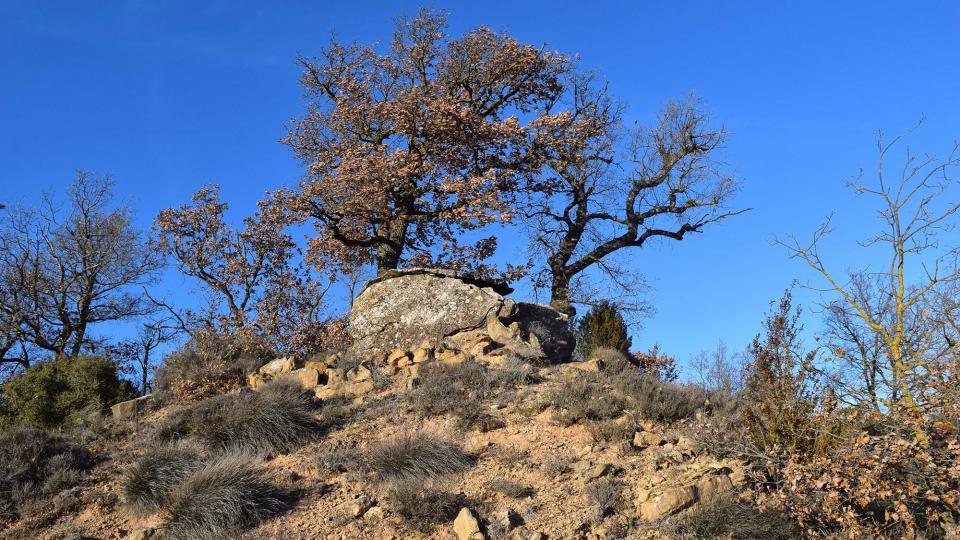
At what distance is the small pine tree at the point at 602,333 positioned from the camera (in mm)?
15977

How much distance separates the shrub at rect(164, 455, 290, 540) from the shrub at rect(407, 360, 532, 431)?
9.23 ft

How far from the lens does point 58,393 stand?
46.7ft

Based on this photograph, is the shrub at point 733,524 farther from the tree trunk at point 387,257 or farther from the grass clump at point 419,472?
the tree trunk at point 387,257

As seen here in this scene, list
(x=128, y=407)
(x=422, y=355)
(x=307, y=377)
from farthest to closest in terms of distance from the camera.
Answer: (x=422, y=355) < (x=128, y=407) < (x=307, y=377)

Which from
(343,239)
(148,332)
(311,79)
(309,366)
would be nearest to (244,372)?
(309,366)

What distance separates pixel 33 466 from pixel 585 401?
820cm

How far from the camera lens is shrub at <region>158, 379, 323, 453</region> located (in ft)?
35.8

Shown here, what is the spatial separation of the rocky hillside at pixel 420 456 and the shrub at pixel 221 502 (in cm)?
2

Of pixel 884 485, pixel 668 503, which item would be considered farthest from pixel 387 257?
pixel 884 485

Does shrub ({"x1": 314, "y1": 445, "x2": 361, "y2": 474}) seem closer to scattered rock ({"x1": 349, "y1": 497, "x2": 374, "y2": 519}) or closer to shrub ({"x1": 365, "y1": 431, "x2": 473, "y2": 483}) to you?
shrub ({"x1": 365, "y1": 431, "x2": 473, "y2": 483})

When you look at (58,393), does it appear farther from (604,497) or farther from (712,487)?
(712,487)

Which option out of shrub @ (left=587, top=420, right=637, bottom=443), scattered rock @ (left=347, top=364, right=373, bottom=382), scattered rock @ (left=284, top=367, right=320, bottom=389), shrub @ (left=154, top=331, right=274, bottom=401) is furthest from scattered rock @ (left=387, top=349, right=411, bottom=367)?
shrub @ (left=587, top=420, right=637, bottom=443)

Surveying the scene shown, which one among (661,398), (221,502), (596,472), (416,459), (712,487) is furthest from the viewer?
(661,398)

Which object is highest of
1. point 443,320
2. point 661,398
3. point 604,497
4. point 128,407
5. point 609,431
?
point 443,320
